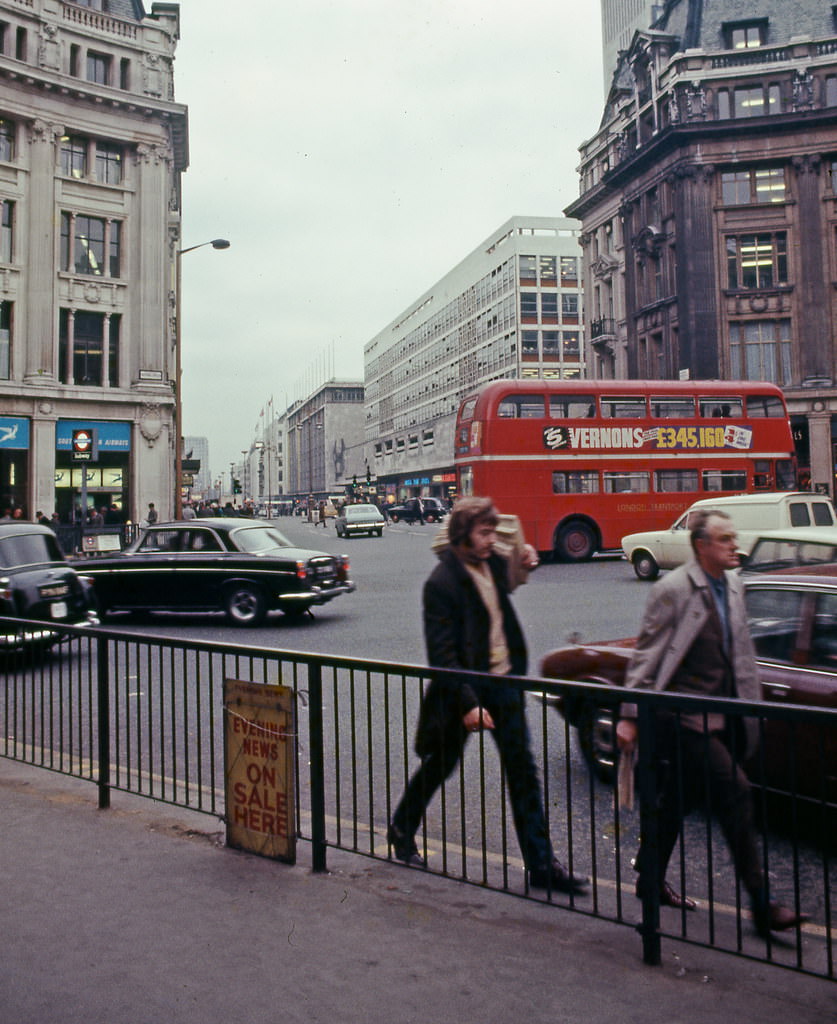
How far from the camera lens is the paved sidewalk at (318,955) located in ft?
10.1

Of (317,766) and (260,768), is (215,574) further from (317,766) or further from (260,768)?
(317,766)

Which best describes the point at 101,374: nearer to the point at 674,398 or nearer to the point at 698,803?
the point at 674,398

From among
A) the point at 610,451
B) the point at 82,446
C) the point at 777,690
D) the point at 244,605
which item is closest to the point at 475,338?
the point at 610,451

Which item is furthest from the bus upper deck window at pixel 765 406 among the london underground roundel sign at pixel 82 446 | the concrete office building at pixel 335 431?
the concrete office building at pixel 335 431

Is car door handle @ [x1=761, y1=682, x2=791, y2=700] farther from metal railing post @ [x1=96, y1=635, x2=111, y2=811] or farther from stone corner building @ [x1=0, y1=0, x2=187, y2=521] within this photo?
stone corner building @ [x1=0, y1=0, x2=187, y2=521]

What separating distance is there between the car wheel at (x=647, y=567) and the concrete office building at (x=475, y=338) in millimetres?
42287

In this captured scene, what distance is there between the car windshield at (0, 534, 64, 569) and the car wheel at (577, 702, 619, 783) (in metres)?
8.75

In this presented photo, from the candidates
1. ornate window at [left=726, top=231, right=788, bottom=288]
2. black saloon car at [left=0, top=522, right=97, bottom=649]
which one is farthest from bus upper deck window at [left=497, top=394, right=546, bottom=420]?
ornate window at [left=726, top=231, right=788, bottom=288]

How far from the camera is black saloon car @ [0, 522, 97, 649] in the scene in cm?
1066

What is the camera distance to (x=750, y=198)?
160 feet

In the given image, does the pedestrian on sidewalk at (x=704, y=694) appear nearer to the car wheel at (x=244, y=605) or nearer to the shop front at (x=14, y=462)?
the car wheel at (x=244, y=605)

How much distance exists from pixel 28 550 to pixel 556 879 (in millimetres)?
9158

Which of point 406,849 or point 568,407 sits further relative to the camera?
point 568,407

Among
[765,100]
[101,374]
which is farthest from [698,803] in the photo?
[765,100]
